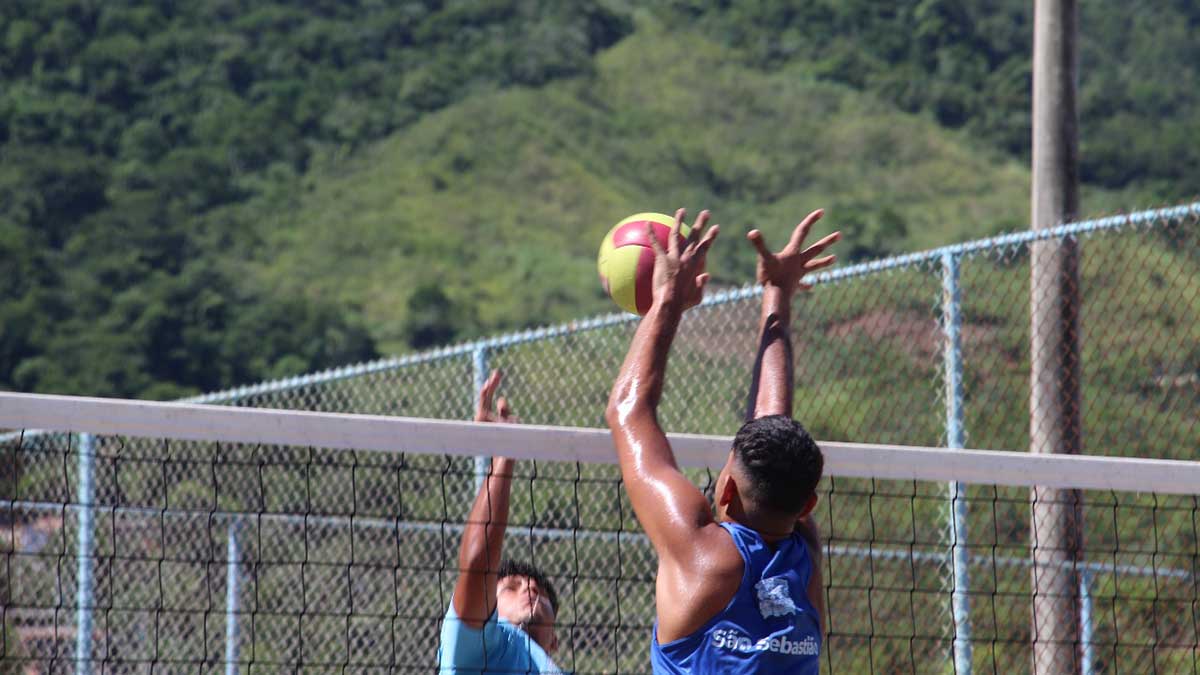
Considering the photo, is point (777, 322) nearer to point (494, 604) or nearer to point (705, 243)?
point (705, 243)

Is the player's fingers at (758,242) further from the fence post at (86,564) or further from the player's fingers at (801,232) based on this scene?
the fence post at (86,564)

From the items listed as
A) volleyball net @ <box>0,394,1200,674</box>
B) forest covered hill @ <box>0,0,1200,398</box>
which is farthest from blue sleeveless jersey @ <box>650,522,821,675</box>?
forest covered hill @ <box>0,0,1200,398</box>

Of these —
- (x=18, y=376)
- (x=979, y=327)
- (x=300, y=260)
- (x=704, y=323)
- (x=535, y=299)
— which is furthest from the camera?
(x=300, y=260)

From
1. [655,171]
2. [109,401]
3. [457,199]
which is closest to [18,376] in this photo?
[457,199]

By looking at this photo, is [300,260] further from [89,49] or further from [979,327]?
[979,327]

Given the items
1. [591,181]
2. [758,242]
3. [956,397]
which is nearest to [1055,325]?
[956,397]

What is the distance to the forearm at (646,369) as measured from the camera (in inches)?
145

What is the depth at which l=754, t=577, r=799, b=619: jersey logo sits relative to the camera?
3.43 meters

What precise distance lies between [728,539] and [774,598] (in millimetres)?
167

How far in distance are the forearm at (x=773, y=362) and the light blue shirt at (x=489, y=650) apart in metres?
0.95

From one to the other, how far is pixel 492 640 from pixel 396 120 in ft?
250

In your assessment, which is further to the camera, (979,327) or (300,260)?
(300,260)

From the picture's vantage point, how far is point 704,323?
8609 mm

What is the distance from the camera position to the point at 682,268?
3.87m
